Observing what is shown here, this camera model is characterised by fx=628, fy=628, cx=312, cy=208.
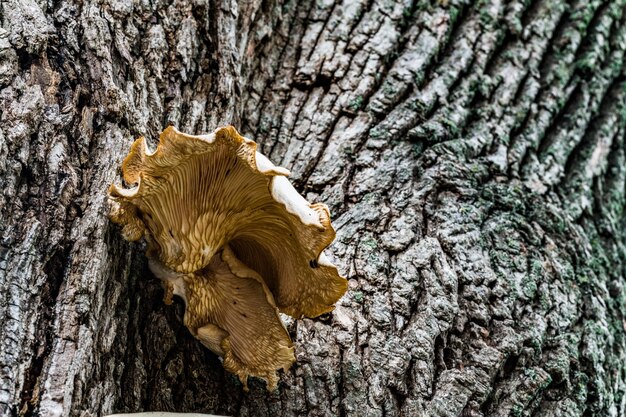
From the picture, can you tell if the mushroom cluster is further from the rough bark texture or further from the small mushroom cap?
the rough bark texture

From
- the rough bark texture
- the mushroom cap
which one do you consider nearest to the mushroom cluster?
the mushroom cap

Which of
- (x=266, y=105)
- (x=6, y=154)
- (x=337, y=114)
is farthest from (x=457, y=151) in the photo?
(x=6, y=154)

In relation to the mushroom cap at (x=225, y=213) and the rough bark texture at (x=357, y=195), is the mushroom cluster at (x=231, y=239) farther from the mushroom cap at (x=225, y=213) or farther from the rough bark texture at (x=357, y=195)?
the rough bark texture at (x=357, y=195)

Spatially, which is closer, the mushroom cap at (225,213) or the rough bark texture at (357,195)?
the mushroom cap at (225,213)

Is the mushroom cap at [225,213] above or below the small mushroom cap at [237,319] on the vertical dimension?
above

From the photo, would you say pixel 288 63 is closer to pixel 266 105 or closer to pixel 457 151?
pixel 266 105

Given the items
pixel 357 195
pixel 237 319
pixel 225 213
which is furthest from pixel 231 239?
pixel 357 195

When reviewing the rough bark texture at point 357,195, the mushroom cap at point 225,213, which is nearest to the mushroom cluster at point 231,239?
the mushroom cap at point 225,213

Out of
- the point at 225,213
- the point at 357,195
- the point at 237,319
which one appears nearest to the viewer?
the point at 225,213

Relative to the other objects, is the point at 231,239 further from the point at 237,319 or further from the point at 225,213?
the point at 237,319
